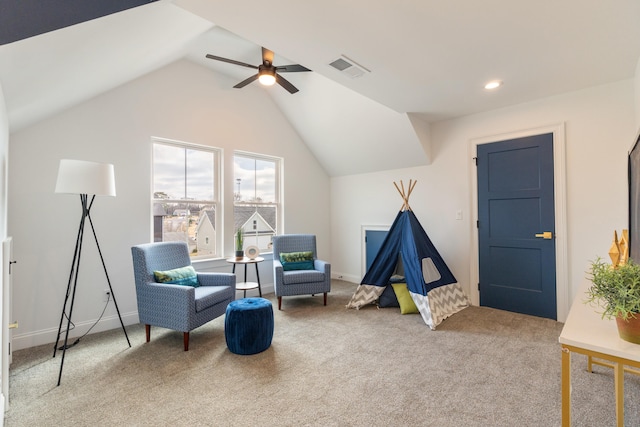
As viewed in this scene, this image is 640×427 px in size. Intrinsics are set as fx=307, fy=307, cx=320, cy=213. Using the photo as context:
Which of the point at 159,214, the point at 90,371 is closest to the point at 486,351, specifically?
the point at 90,371

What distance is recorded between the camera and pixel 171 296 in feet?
8.74

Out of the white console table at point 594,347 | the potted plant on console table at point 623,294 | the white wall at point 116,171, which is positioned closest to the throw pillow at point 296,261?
the white wall at point 116,171

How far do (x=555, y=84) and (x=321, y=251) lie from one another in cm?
384

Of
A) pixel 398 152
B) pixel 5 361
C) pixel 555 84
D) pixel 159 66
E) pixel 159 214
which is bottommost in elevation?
pixel 5 361

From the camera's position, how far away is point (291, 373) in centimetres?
224

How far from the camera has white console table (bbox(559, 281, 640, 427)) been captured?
107cm

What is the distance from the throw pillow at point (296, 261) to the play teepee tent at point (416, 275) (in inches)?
30.2

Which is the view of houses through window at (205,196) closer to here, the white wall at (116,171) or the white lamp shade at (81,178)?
the white wall at (116,171)

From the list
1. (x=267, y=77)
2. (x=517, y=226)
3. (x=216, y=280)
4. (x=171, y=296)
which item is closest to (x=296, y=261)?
(x=216, y=280)

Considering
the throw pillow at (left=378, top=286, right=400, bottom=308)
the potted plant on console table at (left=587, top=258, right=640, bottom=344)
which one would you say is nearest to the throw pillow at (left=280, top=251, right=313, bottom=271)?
the throw pillow at (left=378, top=286, right=400, bottom=308)

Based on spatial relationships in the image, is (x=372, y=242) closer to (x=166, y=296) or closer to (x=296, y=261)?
(x=296, y=261)

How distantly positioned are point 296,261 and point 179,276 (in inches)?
59.6

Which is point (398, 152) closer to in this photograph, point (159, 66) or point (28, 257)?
point (159, 66)

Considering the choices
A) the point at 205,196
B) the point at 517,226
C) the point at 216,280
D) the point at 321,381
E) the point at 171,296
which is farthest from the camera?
the point at 205,196
